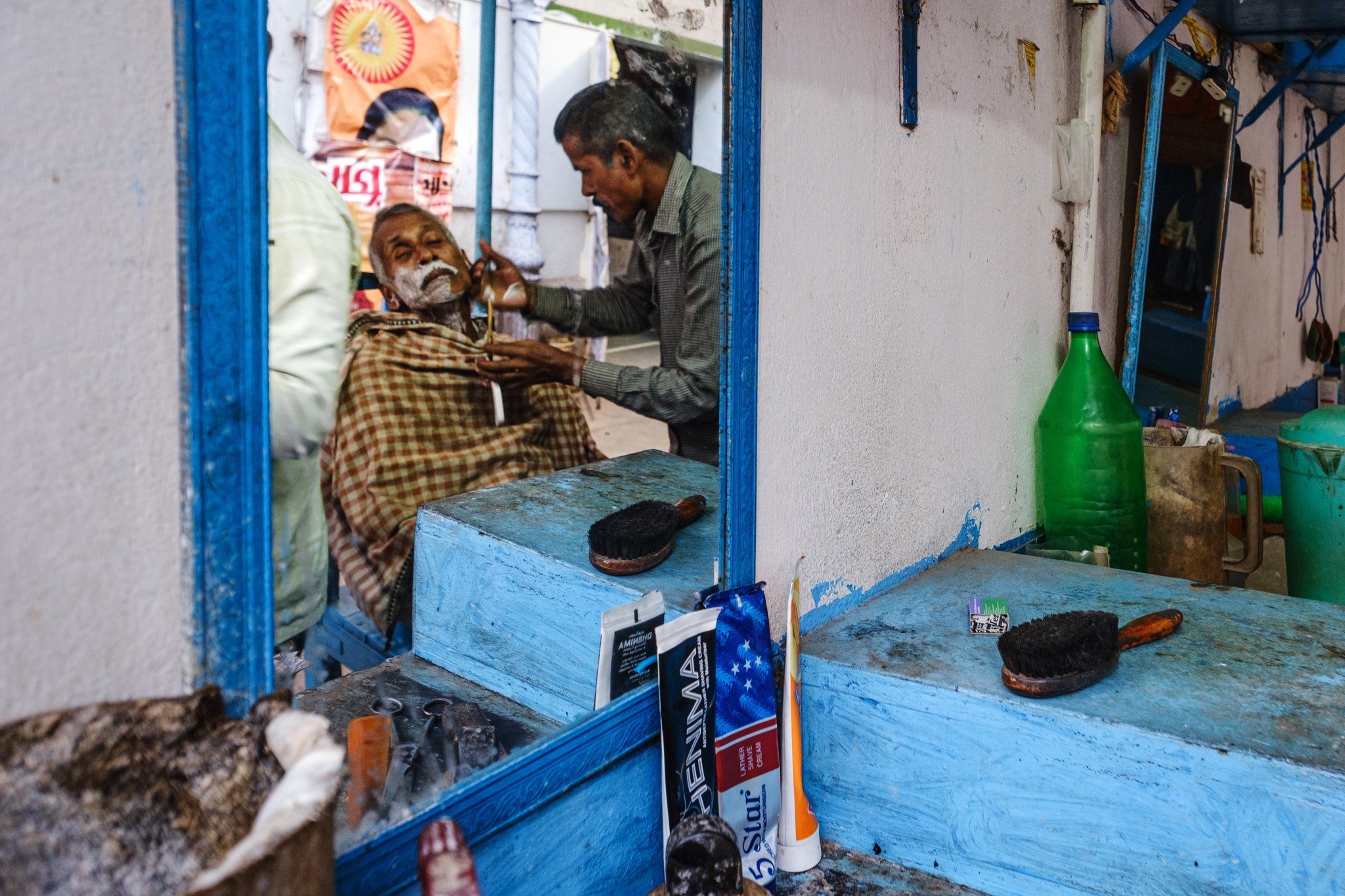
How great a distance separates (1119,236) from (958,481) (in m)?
1.46

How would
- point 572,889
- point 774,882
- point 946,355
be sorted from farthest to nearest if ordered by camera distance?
point 946,355, point 774,882, point 572,889

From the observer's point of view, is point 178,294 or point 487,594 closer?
point 178,294

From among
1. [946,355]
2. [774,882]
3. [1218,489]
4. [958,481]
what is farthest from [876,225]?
[1218,489]

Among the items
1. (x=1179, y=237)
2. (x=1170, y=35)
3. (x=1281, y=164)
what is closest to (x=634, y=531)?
(x=1170, y=35)

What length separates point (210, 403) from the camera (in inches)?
35.5

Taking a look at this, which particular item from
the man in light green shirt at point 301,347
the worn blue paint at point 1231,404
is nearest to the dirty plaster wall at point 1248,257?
the worn blue paint at point 1231,404

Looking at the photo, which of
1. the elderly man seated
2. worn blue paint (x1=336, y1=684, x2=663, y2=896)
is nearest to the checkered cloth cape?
the elderly man seated

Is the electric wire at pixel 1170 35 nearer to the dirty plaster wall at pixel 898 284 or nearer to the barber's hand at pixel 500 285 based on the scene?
the dirty plaster wall at pixel 898 284

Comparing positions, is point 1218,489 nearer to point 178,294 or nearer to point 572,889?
point 572,889

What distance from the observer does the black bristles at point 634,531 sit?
1.72 m

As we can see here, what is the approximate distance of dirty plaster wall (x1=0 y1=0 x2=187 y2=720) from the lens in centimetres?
79

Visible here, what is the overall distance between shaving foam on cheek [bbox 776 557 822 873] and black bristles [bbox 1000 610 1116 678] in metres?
0.33

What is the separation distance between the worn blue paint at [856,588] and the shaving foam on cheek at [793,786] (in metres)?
0.19

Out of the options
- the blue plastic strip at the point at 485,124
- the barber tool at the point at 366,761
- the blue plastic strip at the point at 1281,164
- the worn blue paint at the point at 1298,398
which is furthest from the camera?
the worn blue paint at the point at 1298,398
